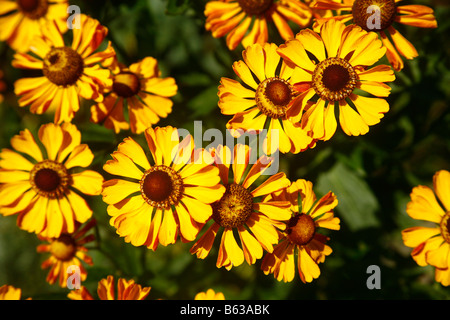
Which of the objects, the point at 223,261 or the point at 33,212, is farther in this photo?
the point at 33,212

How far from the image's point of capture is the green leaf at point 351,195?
2.28 metres

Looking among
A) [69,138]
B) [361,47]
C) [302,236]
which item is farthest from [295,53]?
[69,138]

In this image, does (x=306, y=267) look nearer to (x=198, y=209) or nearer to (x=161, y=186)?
(x=198, y=209)

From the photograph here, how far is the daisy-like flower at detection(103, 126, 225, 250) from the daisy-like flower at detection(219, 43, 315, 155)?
0.82 feet

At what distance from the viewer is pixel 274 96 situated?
65.6 inches

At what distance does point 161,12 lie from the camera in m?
2.52

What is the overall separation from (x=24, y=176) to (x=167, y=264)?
964 millimetres

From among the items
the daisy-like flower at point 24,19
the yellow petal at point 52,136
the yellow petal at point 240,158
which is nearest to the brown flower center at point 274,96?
the yellow petal at point 240,158

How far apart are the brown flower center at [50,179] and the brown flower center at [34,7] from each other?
117 centimetres

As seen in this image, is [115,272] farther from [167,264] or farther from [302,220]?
[302,220]

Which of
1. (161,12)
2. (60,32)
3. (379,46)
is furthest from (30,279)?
(379,46)

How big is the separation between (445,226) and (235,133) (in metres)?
1.01

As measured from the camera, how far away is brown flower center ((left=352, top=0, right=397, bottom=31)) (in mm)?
1685

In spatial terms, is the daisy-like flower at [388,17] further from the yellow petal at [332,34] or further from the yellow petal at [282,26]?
the yellow petal at [282,26]
